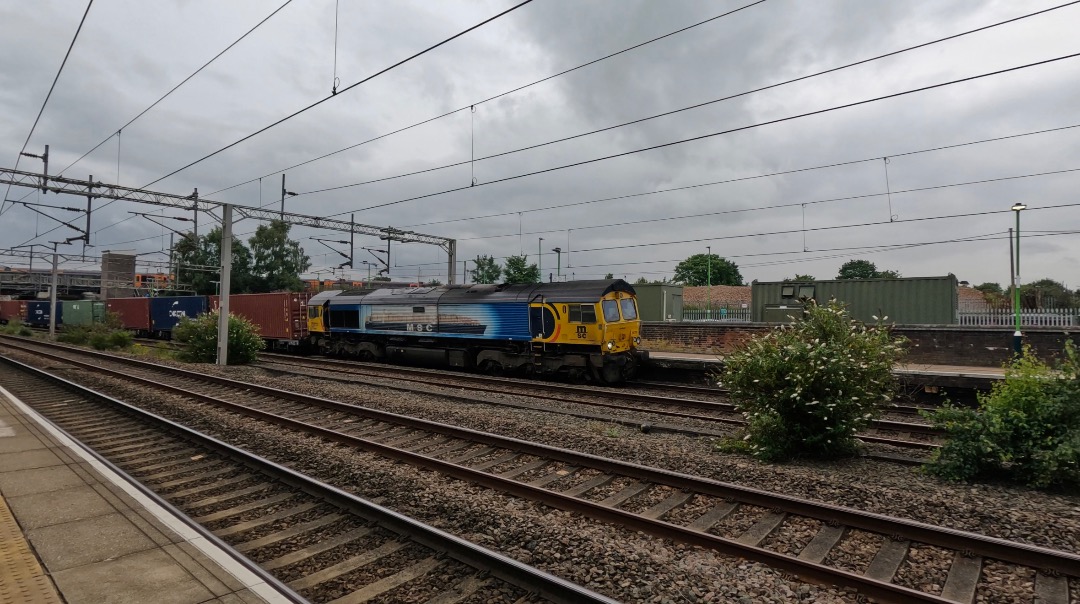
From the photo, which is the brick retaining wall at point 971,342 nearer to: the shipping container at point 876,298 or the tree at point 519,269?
the shipping container at point 876,298

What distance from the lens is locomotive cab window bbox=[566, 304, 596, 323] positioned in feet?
54.9

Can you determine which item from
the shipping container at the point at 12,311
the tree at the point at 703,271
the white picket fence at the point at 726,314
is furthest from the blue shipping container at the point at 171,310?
the tree at the point at 703,271

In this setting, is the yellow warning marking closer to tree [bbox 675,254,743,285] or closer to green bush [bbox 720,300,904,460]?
green bush [bbox 720,300,904,460]

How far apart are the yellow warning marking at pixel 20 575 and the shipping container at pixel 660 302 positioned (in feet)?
83.4

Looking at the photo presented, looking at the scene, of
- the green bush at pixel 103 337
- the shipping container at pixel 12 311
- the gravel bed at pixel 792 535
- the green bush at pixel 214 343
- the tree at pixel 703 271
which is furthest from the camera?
the tree at pixel 703 271

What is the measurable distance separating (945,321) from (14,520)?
26.5 meters

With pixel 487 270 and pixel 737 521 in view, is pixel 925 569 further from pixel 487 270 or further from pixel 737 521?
pixel 487 270

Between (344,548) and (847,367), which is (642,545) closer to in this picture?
(344,548)

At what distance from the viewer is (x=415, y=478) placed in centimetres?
720

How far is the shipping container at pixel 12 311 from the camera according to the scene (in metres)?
58.5

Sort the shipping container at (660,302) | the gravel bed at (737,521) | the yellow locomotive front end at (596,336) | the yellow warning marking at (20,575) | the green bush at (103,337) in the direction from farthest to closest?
the green bush at (103,337) → the shipping container at (660,302) → the yellow locomotive front end at (596,336) → the gravel bed at (737,521) → the yellow warning marking at (20,575)

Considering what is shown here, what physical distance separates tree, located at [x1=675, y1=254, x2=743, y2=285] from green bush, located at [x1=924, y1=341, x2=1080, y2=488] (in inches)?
2921

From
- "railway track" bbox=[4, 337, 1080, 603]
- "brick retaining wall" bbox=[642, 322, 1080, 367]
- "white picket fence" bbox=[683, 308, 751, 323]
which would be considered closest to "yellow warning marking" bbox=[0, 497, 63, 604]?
"railway track" bbox=[4, 337, 1080, 603]

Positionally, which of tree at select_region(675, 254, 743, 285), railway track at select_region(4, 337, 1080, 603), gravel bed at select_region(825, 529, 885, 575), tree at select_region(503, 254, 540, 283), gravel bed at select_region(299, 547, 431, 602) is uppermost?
tree at select_region(675, 254, 743, 285)
